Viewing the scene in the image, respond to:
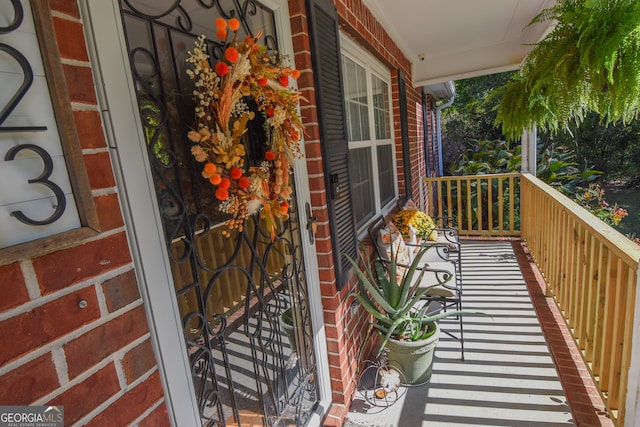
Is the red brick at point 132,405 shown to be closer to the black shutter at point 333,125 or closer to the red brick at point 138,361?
the red brick at point 138,361

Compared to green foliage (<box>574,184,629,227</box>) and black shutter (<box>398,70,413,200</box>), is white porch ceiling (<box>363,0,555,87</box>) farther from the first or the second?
green foliage (<box>574,184,629,227</box>)

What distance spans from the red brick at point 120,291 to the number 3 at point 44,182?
0.19m

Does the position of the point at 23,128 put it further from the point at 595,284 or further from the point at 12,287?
the point at 595,284

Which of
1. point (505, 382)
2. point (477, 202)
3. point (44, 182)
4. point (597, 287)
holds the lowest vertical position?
point (505, 382)

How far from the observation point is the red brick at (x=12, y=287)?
1.88 ft

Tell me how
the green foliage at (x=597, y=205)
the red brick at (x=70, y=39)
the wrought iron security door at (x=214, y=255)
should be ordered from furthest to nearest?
the green foliage at (x=597, y=205) → the wrought iron security door at (x=214, y=255) → the red brick at (x=70, y=39)

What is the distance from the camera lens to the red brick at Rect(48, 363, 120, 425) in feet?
2.19

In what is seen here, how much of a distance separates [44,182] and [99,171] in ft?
0.40

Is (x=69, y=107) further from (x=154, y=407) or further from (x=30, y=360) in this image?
(x=154, y=407)

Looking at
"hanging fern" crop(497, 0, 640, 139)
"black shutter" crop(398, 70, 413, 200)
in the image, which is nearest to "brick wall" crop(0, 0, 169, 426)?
"hanging fern" crop(497, 0, 640, 139)

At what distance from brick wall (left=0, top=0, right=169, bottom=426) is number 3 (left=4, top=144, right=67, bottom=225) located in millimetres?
68

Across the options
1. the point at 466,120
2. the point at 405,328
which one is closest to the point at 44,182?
the point at 405,328

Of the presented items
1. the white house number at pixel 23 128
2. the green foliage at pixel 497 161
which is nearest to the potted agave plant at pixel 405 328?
the white house number at pixel 23 128

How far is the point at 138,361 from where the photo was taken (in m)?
0.82
